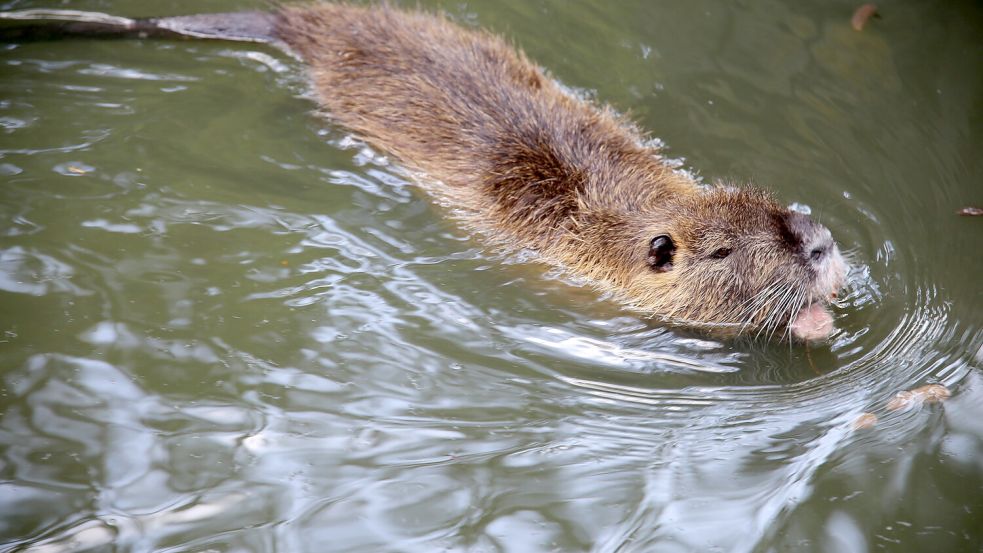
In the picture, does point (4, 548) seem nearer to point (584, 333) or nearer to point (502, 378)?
point (502, 378)

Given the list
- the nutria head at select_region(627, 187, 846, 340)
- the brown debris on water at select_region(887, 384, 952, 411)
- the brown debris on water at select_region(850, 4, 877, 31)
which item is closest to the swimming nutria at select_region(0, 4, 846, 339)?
the nutria head at select_region(627, 187, 846, 340)

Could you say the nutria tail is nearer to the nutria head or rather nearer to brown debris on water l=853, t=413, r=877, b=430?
the nutria head

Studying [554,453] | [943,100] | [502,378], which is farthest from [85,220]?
[943,100]

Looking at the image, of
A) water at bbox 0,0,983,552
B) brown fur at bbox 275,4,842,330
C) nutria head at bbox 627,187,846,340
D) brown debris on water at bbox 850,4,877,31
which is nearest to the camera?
water at bbox 0,0,983,552

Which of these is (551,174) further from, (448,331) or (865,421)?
(865,421)

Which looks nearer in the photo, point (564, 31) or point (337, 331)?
point (337, 331)

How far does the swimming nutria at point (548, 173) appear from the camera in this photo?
343cm

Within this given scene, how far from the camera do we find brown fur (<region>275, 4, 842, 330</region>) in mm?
3455

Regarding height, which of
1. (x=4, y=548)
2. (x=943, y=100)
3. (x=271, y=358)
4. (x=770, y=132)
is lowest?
(x=4, y=548)

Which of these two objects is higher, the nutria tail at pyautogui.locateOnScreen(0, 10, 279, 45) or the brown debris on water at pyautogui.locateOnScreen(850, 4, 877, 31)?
the brown debris on water at pyautogui.locateOnScreen(850, 4, 877, 31)

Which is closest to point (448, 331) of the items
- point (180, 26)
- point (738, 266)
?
point (738, 266)

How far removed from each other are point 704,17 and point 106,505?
405cm

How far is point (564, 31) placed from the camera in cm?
525

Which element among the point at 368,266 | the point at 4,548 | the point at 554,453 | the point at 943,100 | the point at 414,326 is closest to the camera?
the point at 4,548
